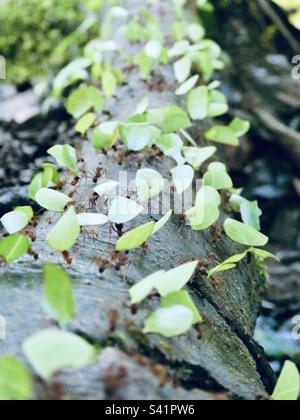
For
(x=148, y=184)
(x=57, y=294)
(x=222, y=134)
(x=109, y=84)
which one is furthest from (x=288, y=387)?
(x=109, y=84)

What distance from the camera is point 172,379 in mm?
960

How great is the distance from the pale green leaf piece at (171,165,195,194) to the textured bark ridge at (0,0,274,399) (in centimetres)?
10

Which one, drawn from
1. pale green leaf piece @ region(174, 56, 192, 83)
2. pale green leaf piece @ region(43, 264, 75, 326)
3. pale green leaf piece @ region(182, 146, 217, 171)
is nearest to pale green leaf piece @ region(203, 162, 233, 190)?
pale green leaf piece @ region(182, 146, 217, 171)

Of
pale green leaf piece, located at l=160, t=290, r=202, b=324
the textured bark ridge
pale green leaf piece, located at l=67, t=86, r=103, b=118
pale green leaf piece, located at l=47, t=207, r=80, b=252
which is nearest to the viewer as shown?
the textured bark ridge

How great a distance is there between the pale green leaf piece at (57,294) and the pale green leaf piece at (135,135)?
2.50 feet

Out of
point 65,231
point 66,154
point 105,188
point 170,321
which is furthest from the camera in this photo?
point 66,154

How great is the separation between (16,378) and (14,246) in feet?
1.30

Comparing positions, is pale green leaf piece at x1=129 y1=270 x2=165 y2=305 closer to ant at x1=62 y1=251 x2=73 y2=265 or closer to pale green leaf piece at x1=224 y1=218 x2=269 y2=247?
ant at x1=62 y1=251 x2=73 y2=265

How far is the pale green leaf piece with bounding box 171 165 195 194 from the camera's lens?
1427 mm

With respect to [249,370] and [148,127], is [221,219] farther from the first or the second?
[249,370]

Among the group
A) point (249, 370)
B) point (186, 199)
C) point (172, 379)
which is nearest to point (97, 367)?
point (172, 379)

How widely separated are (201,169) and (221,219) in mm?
241

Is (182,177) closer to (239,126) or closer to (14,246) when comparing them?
(14,246)

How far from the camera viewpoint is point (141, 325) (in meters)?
1.02
